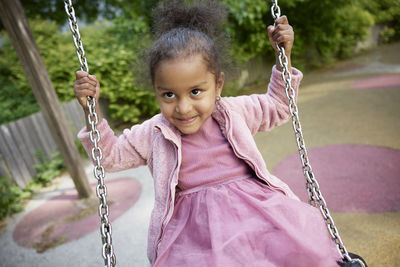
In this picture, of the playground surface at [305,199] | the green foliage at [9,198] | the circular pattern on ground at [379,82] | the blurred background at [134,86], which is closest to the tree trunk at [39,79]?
the playground surface at [305,199]

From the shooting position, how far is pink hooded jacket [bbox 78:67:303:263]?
1447mm

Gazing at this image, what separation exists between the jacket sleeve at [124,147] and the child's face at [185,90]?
26 cm

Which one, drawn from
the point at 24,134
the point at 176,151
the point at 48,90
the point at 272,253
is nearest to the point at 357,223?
the point at 272,253

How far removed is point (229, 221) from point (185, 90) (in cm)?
60

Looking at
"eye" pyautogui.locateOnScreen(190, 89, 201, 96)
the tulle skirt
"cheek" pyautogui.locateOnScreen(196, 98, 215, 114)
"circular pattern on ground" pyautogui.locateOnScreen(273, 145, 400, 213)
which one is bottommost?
"circular pattern on ground" pyautogui.locateOnScreen(273, 145, 400, 213)

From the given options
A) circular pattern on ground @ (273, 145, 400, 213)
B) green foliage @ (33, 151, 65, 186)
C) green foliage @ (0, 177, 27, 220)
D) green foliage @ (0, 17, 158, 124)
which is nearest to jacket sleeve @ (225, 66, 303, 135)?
circular pattern on ground @ (273, 145, 400, 213)

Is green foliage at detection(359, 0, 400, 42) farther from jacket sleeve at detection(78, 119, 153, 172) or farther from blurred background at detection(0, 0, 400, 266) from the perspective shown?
jacket sleeve at detection(78, 119, 153, 172)

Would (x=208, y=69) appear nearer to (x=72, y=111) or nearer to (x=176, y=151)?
(x=176, y=151)

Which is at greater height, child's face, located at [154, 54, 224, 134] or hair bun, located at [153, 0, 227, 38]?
hair bun, located at [153, 0, 227, 38]

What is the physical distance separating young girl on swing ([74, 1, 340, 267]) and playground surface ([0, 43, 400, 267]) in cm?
101

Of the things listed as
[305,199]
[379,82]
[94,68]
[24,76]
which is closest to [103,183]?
[305,199]

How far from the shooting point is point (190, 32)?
1.45 meters

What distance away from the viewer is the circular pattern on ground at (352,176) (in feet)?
8.09

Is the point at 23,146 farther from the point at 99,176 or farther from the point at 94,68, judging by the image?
the point at 99,176
